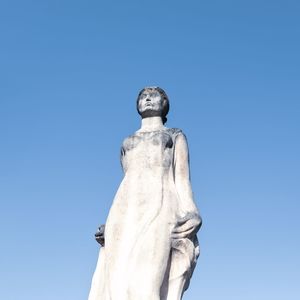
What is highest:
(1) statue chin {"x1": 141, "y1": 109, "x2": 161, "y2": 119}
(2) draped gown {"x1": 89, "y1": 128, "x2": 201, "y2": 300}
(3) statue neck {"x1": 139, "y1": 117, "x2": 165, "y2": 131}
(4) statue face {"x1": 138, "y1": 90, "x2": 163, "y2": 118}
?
(4) statue face {"x1": 138, "y1": 90, "x2": 163, "y2": 118}

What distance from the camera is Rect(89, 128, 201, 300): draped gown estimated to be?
1311 cm

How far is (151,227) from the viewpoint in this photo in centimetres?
1339

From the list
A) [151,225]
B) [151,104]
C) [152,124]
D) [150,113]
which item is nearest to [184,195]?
[151,225]

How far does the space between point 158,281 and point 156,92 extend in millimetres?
4147

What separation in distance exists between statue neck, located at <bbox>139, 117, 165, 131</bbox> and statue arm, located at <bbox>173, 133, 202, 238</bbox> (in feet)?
1.92

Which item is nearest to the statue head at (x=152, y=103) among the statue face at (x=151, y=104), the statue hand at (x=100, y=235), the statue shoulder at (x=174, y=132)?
the statue face at (x=151, y=104)

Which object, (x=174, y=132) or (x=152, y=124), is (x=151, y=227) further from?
(x=152, y=124)

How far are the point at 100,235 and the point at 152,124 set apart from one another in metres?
2.60

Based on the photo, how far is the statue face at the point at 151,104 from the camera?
584 inches

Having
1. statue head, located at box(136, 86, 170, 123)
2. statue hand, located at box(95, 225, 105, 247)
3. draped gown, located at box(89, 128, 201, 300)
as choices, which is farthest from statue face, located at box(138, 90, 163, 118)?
statue hand, located at box(95, 225, 105, 247)

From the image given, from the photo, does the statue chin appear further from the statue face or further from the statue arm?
the statue arm

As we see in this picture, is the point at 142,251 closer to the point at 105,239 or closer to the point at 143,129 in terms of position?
the point at 105,239

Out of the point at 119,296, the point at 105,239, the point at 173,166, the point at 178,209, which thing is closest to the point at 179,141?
the point at 173,166

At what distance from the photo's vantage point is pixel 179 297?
13234 mm
